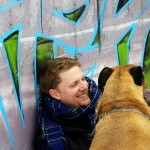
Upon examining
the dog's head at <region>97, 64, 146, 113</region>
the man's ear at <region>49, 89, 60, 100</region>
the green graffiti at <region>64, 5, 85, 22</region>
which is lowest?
the man's ear at <region>49, 89, 60, 100</region>

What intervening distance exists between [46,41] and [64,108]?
2.16 feet

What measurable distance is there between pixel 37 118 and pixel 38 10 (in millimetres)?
965

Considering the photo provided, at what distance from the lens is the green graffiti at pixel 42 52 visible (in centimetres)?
404

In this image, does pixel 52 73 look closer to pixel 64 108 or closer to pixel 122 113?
pixel 64 108

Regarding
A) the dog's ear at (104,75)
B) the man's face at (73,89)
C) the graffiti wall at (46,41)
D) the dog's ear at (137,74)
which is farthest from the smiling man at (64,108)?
the dog's ear at (137,74)

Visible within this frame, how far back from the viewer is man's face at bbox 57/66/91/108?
13.0 feet

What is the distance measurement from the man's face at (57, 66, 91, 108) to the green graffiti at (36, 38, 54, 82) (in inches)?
9.9

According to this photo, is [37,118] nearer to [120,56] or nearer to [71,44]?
[71,44]

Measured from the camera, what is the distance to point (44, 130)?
3865 millimetres

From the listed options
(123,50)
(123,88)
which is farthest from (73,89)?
(123,50)

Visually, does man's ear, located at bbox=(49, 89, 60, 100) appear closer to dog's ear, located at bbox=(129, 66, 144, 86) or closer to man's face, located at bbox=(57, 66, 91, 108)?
man's face, located at bbox=(57, 66, 91, 108)

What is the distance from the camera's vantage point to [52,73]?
395 centimetres

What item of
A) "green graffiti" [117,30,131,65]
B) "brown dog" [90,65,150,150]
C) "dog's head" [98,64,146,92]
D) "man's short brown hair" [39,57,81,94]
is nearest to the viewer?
"brown dog" [90,65,150,150]

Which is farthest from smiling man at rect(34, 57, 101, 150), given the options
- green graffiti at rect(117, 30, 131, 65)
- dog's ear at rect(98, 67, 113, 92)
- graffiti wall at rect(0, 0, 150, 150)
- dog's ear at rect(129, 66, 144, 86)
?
green graffiti at rect(117, 30, 131, 65)
